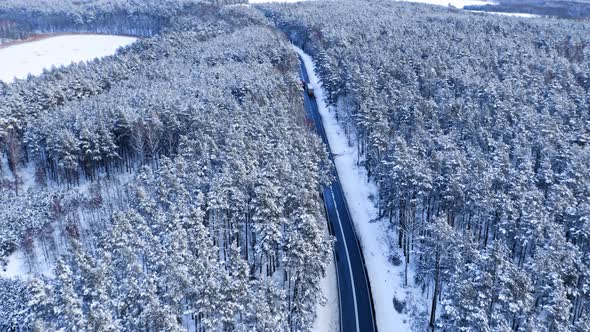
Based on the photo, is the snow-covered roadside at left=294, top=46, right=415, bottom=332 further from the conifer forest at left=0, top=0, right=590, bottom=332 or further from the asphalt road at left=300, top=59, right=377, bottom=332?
the asphalt road at left=300, top=59, right=377, bottom=332

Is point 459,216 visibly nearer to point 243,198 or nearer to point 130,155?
point 243,198

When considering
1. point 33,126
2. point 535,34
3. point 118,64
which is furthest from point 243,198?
point 535,34

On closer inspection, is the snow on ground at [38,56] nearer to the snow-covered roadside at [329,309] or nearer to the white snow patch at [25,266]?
the white snow patch at [25,266]

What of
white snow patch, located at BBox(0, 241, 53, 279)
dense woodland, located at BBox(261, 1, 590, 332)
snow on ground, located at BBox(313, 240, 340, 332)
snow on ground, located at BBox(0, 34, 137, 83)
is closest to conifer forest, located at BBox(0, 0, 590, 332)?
white snow patch, located at BBox(0, 241, 53, 279)

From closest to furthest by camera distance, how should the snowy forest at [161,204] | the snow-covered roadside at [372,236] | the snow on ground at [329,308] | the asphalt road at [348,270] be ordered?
the snowy forest at [161,204] → the snow on ground at [329,308] → the asphalt road at [348,270] → the snow-covered roadside at [372,236]

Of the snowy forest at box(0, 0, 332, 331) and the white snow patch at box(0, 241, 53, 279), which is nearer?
the snowy forest at box(0, 0, 332, 331)

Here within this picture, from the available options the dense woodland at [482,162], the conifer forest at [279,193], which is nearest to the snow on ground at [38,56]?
the conifer forest at [279,193]
